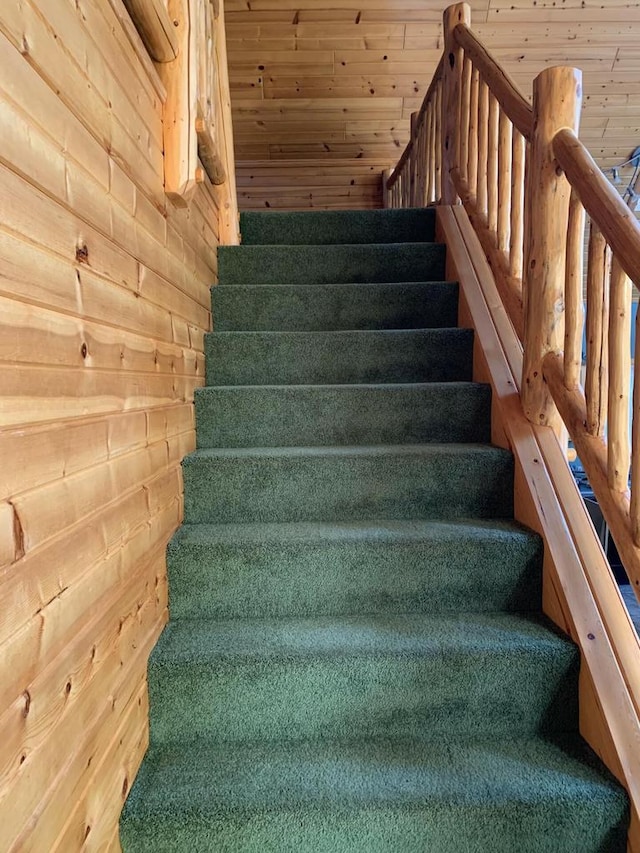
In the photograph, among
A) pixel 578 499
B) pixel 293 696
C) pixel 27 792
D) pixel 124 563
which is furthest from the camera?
pixel 578 499

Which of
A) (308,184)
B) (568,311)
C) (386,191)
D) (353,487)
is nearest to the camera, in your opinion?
(568,311)

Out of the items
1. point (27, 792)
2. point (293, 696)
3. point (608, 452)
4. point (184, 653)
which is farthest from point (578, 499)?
point (27, 792)

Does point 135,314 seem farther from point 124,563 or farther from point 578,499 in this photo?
point 578,499

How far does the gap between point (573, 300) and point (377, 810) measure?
131 centimetres

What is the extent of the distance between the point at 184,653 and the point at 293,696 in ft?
0.91

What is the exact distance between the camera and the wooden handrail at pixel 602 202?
3.76 feet

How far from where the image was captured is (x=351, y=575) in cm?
145

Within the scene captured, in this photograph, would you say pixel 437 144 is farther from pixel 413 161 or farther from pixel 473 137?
pixel 473 137

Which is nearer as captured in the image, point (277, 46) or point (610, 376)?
point (610, 376)

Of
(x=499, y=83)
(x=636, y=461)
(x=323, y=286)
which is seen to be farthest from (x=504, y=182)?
(x=636, y=461)

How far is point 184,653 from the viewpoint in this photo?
4.11 feet

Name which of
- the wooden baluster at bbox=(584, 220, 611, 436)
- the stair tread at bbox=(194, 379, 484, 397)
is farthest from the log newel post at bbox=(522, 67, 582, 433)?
the stair tread at bbox=(194, 379, 484, 397)

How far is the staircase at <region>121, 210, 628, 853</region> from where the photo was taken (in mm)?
1062

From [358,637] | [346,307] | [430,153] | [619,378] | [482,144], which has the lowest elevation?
[358,637]
